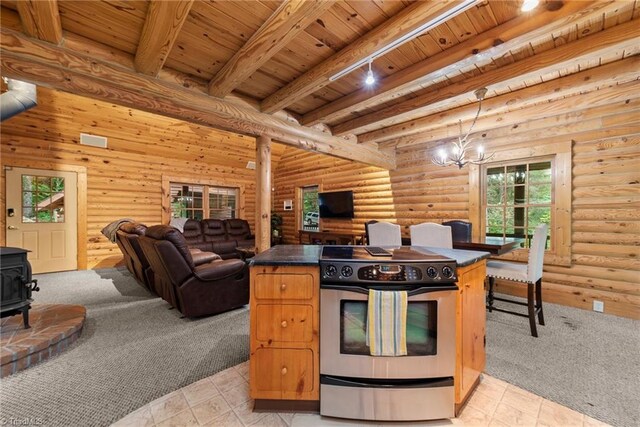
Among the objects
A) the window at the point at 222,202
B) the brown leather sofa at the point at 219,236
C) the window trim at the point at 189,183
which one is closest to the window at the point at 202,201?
the window at the point at 222,202

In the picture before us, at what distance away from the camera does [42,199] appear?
4.89 meters

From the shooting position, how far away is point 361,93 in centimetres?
293

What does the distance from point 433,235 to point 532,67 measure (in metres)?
1.90

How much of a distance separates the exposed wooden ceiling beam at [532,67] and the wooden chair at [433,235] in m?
1.49

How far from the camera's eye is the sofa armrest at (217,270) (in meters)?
2.86

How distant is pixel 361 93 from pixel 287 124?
3.64 feet

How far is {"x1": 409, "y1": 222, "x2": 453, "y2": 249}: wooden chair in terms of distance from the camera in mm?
3089

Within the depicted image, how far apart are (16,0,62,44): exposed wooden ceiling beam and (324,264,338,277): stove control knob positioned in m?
2.43

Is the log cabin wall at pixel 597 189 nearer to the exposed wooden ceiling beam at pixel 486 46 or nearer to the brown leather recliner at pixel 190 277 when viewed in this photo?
the exposed wooden ceiling beam at pixel 486 46

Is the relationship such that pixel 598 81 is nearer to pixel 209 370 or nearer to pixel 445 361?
pixel 445 361

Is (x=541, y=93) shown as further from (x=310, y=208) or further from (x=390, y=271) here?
(x=310, y=208)

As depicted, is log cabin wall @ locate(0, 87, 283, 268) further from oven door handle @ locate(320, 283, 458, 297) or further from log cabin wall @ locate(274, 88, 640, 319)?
oven door handle @ locate(320, 283, 458, 297)

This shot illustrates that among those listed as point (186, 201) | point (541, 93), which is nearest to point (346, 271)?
point (541, 93)

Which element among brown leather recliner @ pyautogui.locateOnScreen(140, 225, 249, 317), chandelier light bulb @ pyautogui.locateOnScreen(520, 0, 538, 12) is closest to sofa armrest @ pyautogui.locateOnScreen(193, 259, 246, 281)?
brown leather recliner @ pyautogui.locateOnScreen(140, 225, 249, 317)
